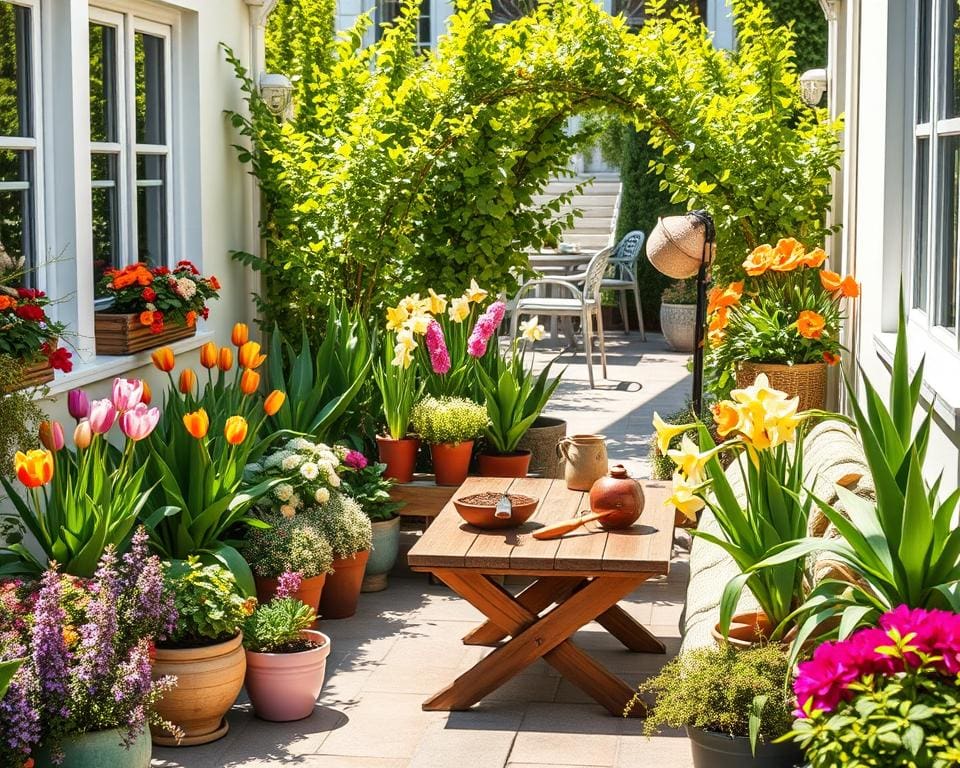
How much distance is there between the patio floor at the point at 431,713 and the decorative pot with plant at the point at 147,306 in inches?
54.3

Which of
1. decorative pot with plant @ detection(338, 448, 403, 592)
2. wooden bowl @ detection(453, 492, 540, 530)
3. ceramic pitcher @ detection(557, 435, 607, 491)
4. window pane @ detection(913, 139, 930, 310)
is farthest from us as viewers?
decorative pot with plant @ detection(338, 448, 403, 592)

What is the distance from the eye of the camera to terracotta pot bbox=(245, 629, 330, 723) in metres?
4.18

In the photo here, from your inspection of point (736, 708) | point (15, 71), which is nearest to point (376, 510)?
point (15, 71)

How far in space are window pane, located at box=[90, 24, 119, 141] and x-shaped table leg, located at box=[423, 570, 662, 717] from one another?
2.66 meters

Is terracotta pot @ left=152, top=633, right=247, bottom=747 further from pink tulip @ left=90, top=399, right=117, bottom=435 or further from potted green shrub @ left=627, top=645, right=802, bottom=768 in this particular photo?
potted green shrub @ left=627, top=645, right=802, bottom=768

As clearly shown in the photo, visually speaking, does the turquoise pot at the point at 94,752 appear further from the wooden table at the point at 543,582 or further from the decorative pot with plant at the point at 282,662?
the wooden table at the point at 543,582

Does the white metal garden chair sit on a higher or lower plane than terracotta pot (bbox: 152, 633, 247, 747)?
higher

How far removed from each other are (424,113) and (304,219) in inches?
31.6

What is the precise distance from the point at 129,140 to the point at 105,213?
35 centimetres

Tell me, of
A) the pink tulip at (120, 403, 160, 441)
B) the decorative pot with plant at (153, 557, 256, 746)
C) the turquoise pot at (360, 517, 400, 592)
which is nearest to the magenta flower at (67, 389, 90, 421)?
the pink tulip at (120, 403, 160, 441)

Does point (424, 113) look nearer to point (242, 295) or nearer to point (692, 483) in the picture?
point (242, 295)

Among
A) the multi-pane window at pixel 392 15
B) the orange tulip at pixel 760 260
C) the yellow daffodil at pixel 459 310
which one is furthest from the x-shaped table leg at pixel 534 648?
the multi-pane window at pixel 392 15

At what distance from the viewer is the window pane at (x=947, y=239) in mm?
4043

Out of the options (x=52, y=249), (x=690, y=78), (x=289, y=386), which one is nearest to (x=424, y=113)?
(x=690, y=78)
